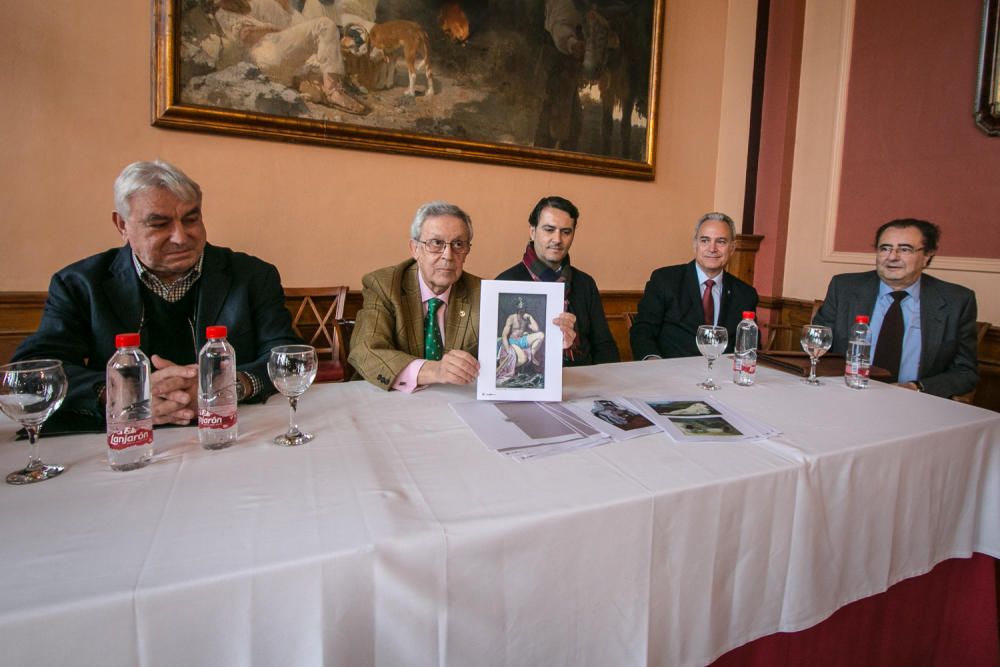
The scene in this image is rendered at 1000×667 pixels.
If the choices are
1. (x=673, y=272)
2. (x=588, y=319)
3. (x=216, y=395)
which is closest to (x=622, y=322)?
(x=673, y=272)

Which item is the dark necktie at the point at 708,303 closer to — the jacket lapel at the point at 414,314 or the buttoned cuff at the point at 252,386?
the jacket lapel at the point at 414,314

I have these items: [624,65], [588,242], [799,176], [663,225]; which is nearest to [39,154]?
[588,242]

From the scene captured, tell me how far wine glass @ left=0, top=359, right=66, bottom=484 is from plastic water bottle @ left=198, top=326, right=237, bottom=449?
238 mm

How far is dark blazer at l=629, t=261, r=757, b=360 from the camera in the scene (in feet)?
9.65

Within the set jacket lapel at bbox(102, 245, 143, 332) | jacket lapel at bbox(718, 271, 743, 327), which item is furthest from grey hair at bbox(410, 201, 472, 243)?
jacket lapel at bbox(718, 271, 743, 327)

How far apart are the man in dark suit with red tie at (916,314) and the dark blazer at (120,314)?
2.59m

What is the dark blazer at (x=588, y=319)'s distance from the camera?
272 cm

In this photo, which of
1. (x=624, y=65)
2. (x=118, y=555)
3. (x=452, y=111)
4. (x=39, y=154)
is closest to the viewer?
(x=118, y=555)

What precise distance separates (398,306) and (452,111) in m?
2.06

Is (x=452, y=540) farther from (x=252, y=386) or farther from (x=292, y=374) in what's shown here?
(x=252, y=386)

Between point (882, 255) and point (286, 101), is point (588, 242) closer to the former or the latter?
point (882, 255)

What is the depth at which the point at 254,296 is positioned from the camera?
184 centimetres

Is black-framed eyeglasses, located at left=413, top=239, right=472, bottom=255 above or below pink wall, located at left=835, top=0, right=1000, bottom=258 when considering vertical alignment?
below

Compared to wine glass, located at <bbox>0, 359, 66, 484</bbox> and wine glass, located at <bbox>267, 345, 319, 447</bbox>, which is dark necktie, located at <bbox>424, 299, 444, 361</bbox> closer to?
wine glass, located at <bbox>267, 345, 319, 447</bbox>
